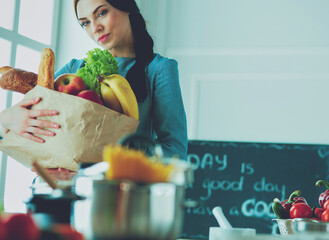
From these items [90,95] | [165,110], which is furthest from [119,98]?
[165,110]

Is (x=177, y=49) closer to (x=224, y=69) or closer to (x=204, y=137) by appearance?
(x=224, y=69)

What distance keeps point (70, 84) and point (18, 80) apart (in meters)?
0.15

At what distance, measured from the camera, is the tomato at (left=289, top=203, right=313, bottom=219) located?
1.58 metres

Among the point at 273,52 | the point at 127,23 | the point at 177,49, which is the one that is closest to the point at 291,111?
the point at 273,52

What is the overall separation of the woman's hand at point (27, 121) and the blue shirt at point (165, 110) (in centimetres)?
43

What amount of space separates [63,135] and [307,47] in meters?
2.69

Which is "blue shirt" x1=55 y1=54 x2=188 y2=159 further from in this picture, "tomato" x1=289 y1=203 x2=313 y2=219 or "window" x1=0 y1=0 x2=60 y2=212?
"window" x1=0 y1=0 x2=60 y2=212

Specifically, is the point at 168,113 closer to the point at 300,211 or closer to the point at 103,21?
the point at 103,21

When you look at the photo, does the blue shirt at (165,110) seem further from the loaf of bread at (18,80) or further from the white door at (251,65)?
the white door at (251,65)

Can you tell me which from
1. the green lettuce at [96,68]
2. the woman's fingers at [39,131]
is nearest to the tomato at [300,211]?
the green lettuce at [96,68]

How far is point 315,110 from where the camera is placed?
132 inches

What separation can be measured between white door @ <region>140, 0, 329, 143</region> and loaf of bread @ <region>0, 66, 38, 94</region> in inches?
91.2

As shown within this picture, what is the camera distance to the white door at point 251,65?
3.38m

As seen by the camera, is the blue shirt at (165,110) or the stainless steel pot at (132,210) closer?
the stainless steel pot at (132,210)
